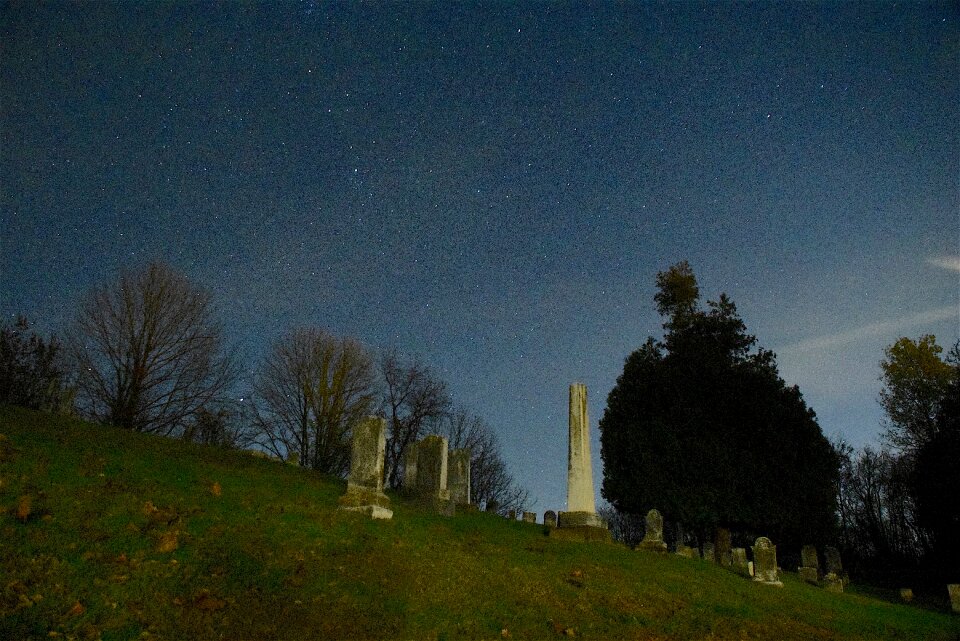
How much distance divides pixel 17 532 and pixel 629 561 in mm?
12826

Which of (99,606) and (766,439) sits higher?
(766,439)

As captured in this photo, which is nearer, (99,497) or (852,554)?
(99,497)

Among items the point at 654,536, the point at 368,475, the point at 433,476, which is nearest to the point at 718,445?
the point at 654,536

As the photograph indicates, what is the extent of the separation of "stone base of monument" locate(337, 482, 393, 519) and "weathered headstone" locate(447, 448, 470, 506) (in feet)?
33.0

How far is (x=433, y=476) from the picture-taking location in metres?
22.8

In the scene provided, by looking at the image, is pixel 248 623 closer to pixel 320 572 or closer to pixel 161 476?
pixel 320 572

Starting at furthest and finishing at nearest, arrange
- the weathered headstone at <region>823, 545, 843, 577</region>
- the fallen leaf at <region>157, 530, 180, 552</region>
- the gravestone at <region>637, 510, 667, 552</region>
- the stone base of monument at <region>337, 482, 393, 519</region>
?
the weathered headstone at <region>823, 545, 843, 577</region>, the gravestone at <region>637, 510, 667, 552</region>, the stone base of monument at <region>337, 482, 393, 519</region>, the fallen leaf at <region>157, 530, 180, 552</region>

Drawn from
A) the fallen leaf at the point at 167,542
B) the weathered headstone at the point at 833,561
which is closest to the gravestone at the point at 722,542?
the weathered headstone at the point at 833,561

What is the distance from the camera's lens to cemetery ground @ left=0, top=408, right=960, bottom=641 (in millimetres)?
7754

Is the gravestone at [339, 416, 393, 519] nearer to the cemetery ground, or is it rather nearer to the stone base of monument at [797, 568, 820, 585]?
the cemetery ground

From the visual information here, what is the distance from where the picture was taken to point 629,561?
1556 cm

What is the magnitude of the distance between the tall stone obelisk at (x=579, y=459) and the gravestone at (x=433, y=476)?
189 inches

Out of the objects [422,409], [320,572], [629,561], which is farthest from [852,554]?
[320,572]

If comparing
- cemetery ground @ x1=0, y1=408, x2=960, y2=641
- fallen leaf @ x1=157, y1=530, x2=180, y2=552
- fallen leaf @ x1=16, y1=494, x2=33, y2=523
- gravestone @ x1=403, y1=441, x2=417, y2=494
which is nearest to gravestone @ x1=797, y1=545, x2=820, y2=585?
cemetery ground @ x1=0, y1=408, x2=960, y2=641
